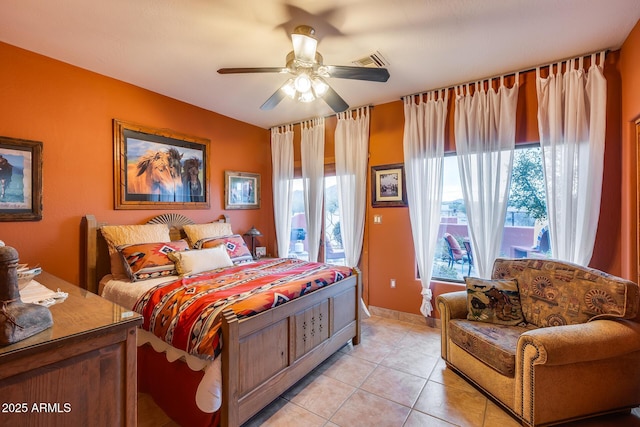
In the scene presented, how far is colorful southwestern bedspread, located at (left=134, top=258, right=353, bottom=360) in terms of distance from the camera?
1.70 m

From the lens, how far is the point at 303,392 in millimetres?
2225

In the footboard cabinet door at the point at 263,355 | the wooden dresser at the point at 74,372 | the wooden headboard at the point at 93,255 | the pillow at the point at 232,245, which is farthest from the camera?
the pillow at the point at 232,245

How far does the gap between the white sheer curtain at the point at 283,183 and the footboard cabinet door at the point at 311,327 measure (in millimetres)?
2184

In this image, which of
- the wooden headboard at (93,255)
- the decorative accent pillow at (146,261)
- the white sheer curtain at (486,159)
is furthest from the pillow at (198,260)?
the white sheer curtain at (486,159)

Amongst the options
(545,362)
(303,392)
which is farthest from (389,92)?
(303,392)

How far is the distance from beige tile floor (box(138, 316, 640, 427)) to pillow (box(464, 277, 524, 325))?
587 mm

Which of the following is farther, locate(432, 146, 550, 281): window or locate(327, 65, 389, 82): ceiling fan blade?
locate(432, 146, 550, 281): window

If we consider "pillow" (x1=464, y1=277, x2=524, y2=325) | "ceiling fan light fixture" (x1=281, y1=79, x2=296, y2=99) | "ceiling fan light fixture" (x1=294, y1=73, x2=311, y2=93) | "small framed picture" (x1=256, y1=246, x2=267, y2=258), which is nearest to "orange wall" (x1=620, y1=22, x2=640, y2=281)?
"pillow" (x1=464, y1=277, x2=524, y2=325)

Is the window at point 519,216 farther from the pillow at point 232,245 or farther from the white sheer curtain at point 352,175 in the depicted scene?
the pillow at point 232,245

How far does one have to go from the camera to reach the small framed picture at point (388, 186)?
3.64m

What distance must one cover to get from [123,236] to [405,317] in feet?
11.2

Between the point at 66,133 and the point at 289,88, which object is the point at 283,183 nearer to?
the point at 289,88

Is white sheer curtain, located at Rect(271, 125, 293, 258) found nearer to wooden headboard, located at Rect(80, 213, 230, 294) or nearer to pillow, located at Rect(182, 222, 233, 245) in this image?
pillow, located at Rect(182, 222, 233, 245)

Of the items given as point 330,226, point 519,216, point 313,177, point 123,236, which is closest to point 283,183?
point 313,177
